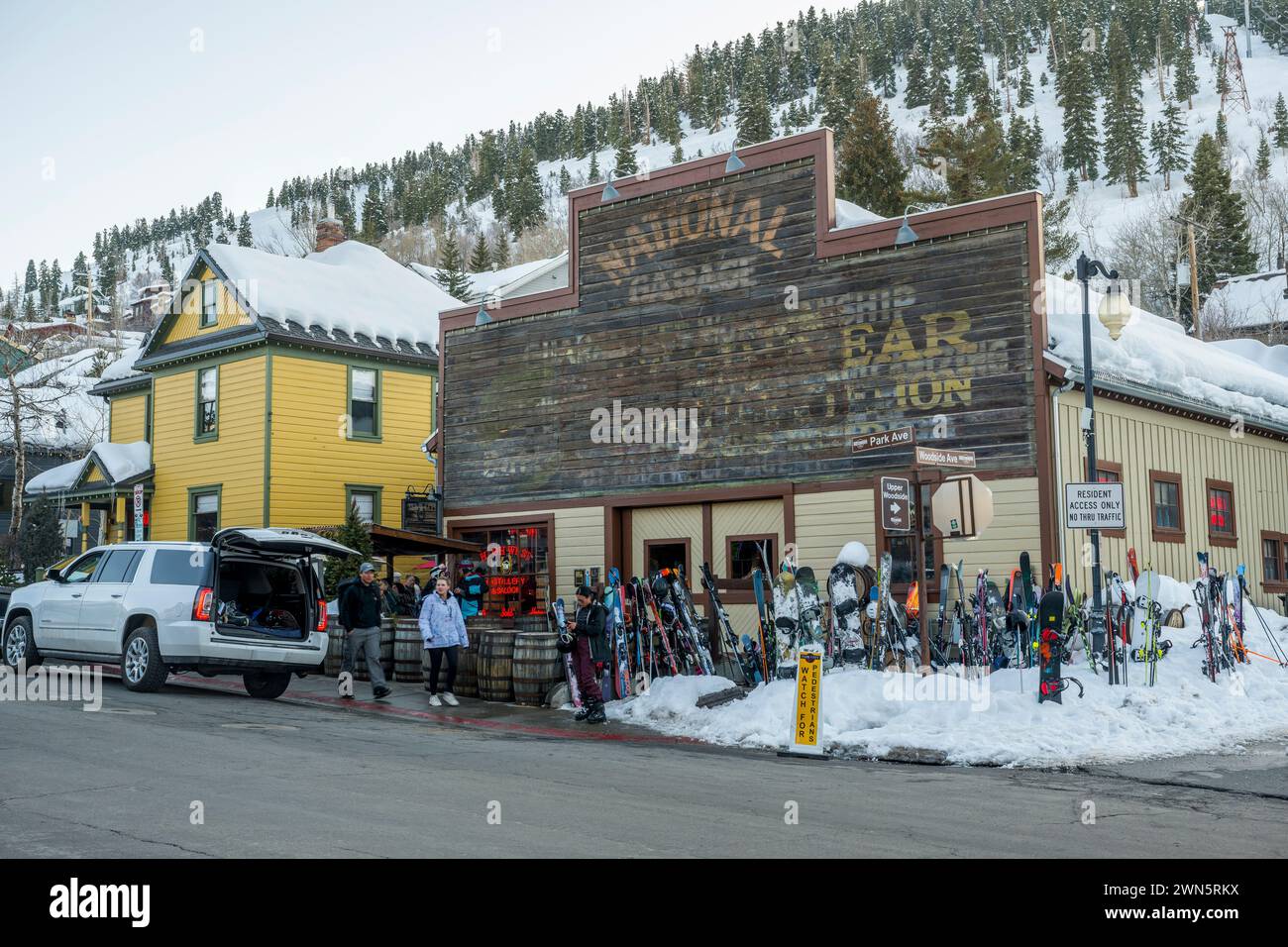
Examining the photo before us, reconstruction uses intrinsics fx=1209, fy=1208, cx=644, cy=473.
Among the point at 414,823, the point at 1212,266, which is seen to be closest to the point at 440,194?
the point at 1212,266

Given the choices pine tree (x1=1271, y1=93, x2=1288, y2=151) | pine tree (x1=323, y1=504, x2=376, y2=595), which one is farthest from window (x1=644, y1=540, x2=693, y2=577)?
pine tree (x1=1271, y1=93, x2=1288, y2=151)

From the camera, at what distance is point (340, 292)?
3177cm

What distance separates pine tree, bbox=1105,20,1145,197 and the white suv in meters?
114

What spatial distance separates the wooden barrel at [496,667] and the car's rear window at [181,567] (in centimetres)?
405

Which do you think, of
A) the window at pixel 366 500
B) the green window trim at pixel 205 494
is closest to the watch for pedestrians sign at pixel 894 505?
the window at pixel 366 500

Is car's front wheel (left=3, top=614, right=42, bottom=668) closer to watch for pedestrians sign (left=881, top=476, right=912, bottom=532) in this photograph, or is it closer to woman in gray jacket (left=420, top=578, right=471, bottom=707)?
woman in gray jacket (left=420, top=578, right=471, bottom=707)

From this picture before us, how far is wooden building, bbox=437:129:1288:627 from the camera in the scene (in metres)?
17.7

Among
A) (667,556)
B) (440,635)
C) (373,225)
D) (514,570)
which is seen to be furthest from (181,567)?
(373,225)

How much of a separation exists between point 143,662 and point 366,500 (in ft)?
48.9

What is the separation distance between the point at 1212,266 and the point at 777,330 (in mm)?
57886

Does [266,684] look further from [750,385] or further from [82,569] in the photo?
[750,385]
